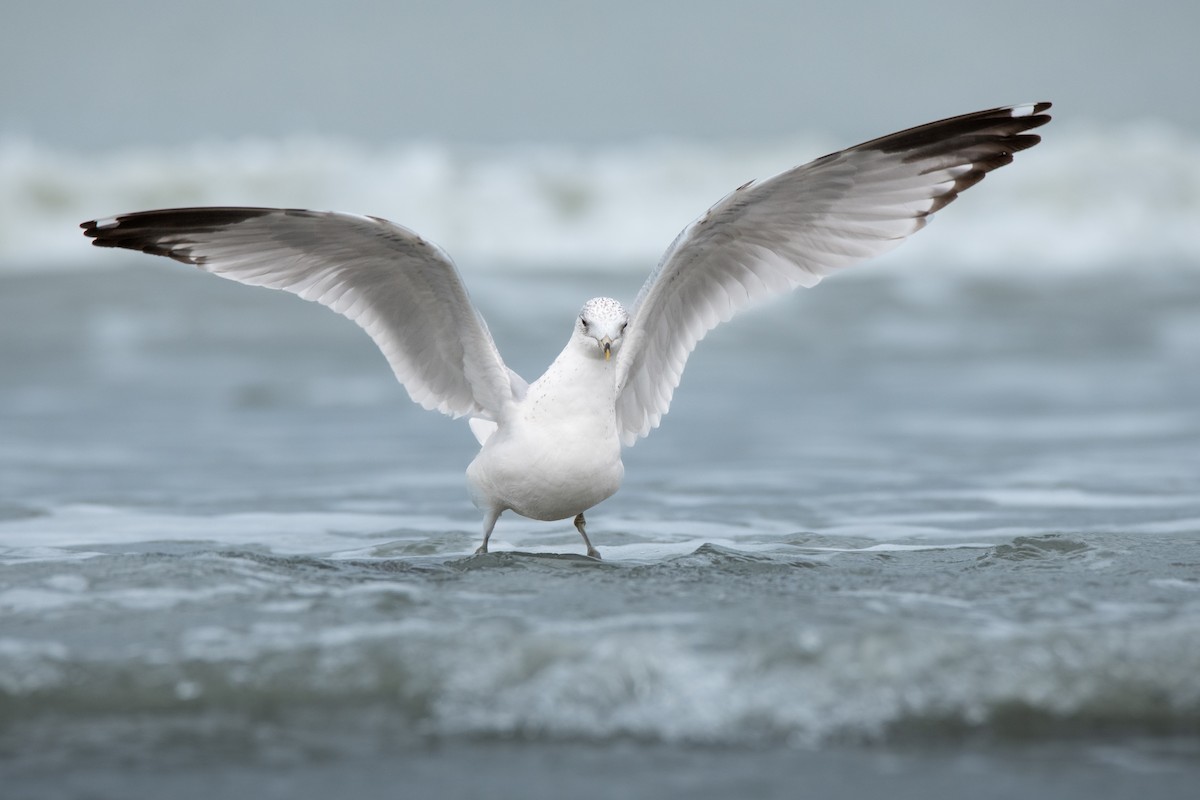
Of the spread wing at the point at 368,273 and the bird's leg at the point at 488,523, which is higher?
the spread wing at the point at 368,273

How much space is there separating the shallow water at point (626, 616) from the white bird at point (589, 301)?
36 cm

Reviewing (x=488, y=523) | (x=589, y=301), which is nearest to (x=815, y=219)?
(x=589, y=301)

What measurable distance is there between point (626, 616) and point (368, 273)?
1953 mm

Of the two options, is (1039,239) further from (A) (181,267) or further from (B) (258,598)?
(B) (258,598)

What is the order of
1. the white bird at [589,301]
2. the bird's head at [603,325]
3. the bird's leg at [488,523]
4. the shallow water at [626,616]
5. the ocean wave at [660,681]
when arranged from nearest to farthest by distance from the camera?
the shallow water at [626,616] < the ocean wave at [660,681] < the bird's head at [603,325] < the white bird at [589,301] < the bird's leg at [488,523]

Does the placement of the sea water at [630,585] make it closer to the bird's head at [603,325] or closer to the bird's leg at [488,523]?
the bird's leg at [488,523]

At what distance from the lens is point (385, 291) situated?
5301mm

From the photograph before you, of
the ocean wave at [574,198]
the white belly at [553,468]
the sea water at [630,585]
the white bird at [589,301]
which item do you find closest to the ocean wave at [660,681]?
the sea water at [630,585]

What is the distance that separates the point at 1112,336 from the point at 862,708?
11.1m

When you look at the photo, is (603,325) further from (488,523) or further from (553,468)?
(488,523)

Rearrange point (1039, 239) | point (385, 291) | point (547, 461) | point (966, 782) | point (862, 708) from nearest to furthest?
point (966, 782), point (862, 708), point (547, 461), point (385, 291), point (1039, 239)

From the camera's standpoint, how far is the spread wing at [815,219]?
4.98 m

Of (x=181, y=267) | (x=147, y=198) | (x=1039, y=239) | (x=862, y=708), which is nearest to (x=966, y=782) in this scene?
(x=862, y=708)

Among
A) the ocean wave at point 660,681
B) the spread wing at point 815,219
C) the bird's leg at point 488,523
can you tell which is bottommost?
the ocean wave at point 660,681
